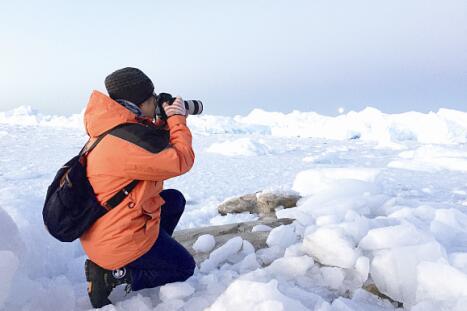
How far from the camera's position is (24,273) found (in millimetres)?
2355

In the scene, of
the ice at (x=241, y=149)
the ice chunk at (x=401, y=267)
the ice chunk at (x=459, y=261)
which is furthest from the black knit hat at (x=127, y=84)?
the ice at (x=241, y=149)

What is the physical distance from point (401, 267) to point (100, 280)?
5.10 feet

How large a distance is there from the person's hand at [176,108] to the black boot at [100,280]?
811 mm

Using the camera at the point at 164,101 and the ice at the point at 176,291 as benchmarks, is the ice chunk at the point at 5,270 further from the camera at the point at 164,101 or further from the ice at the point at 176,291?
the camera at the point at 164,101

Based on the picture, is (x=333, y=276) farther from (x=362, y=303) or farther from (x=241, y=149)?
(x=241, y=149)

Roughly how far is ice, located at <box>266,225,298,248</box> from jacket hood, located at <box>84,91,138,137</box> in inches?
54.8

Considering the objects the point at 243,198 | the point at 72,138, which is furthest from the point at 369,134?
the point at 243,198

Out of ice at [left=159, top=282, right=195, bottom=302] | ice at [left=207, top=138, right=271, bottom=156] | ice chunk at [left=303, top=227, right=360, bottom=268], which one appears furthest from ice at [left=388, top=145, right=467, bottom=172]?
ice at [left=159, top=282, right=195, bottom=302]

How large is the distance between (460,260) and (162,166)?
5.53 feet

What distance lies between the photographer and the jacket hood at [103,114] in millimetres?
1825

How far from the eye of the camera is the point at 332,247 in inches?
94.3

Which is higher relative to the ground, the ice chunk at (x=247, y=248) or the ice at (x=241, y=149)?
the ice chunk at (x=247, y=248)

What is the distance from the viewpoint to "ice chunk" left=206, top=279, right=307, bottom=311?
1.76 metres

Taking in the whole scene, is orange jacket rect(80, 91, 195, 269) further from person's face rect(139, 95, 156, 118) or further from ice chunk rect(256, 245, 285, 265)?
ice chunk rect(256, 245, 285, 265)
